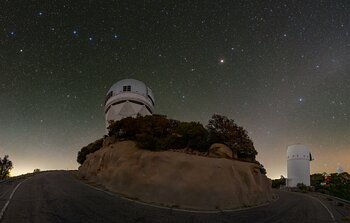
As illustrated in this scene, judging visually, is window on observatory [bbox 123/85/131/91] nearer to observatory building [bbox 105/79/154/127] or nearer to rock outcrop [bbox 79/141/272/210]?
observatory building [bbox 105/79/154/127]

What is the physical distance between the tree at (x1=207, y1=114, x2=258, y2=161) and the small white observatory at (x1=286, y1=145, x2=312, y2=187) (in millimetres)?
49573

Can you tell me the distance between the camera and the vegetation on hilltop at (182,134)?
21.5 meters

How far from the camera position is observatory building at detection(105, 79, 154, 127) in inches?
1594

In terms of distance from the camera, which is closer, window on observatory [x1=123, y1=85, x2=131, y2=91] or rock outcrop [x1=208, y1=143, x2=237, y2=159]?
rock outcrop [x1=208, y1=143, x2=237, y2=159]

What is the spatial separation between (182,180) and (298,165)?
62544mm

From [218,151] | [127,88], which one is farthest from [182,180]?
[127,88]

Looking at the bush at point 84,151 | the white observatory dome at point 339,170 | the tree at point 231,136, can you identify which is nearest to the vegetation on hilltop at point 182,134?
the tree at point 231,136

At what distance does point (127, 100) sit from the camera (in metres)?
40.8

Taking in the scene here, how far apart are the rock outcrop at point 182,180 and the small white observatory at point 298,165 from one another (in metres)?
52.8

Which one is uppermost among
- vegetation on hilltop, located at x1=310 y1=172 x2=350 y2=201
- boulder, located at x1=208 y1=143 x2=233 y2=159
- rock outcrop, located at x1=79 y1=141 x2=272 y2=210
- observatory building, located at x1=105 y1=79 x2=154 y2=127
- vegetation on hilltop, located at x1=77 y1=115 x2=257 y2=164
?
observatory building, located at x1=105 y1=79 x2=154 y2=127

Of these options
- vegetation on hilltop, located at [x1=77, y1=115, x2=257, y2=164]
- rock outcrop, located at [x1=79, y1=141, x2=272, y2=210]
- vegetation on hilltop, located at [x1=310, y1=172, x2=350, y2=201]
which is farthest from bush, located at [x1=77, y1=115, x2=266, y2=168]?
vegetation on hilltop, located at [x1=310, y1=172, x2=350, y2=201]

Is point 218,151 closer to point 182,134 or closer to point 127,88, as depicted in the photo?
point 182,134

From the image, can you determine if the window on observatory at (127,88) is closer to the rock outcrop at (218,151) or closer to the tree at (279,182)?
the rock outcrop at (218,151)

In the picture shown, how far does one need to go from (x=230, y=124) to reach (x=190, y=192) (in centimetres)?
1155
